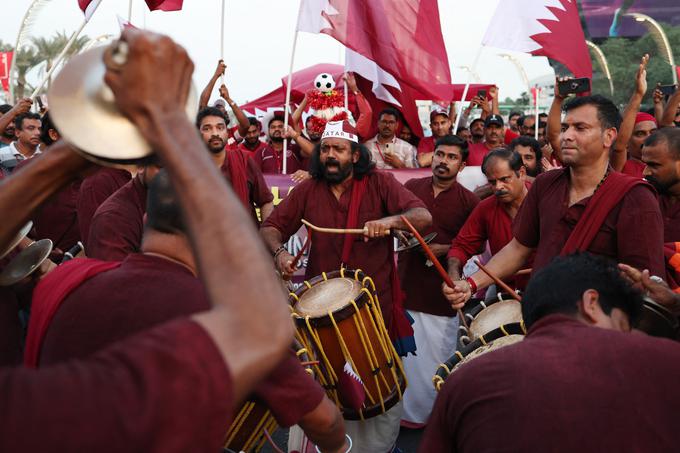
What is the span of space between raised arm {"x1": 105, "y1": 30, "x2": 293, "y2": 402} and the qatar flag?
712 centimetres

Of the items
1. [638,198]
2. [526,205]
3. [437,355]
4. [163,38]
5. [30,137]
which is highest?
[163,38]

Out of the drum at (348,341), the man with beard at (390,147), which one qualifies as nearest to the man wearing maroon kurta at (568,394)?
the drum at (348,341)

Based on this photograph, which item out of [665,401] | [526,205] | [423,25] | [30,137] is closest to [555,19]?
[423,25]

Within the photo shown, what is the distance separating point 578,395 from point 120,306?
1.24m

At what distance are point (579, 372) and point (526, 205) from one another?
2.40m

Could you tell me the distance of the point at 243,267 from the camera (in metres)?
1.26

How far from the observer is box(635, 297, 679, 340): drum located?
3.16 meters

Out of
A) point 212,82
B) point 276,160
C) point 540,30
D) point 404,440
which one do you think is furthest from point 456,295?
point 276,160

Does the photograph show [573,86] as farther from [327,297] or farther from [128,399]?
[128,399]

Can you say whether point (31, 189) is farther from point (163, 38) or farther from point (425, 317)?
point (425, 317)

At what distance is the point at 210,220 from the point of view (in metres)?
1.27

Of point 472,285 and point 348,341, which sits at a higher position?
point 472,285

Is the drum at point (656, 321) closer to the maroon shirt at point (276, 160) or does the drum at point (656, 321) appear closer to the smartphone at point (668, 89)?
the smartphone at point (668, 89)

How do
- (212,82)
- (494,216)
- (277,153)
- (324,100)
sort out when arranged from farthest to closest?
1. (277,153)
2. (324,100)
3. (212,82)
4. (494,216)
